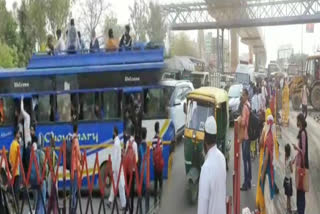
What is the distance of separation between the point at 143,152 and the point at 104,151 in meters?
1.23

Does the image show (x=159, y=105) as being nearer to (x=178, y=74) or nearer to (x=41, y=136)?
(x=41, y=136)

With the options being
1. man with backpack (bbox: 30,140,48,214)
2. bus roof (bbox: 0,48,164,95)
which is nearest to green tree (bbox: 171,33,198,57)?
Answer: bus roof (bbox: 0,48,164,95)

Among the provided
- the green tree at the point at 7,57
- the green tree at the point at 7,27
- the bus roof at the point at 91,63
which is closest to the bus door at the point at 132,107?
the bus roof at the point at 91,63

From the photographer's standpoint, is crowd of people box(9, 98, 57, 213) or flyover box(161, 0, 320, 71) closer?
crowd of people box(9, 98, 57, 213)

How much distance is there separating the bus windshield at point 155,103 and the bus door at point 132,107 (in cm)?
11

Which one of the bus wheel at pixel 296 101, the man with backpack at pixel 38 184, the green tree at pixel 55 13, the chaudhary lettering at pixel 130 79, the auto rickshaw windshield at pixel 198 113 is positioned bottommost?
the bus wheel at pixel 296 101

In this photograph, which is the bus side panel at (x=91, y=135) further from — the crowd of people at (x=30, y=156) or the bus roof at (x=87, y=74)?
the bus roof at (x=87, y=74)

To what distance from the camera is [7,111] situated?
32.2 feet

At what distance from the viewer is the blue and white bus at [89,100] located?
9625 mm

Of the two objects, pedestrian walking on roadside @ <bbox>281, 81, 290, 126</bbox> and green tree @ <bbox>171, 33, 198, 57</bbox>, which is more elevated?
green tree @ <bbox>171, 33, 198, 57</bbox>

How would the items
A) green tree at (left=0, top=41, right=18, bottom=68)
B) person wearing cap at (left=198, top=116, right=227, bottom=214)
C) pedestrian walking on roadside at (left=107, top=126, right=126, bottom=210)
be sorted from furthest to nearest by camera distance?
1. green tree at (left=0, top=41, right=18, bottom=68)
2. pedestrian walking on roadside at (left=107, top=126, right=126, bottom=210)
3. person wearing cap at (left=198, top=116, right=227, bottom=214)

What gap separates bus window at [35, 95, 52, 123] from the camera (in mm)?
9734

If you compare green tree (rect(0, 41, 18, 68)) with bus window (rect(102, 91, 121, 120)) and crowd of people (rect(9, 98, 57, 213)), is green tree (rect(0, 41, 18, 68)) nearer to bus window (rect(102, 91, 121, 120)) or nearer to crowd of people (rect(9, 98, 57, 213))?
crowd of people (rect(9, 98, 57, 213))

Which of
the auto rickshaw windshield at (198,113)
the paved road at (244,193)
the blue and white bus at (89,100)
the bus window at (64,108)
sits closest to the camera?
the paved road at (244,193)
